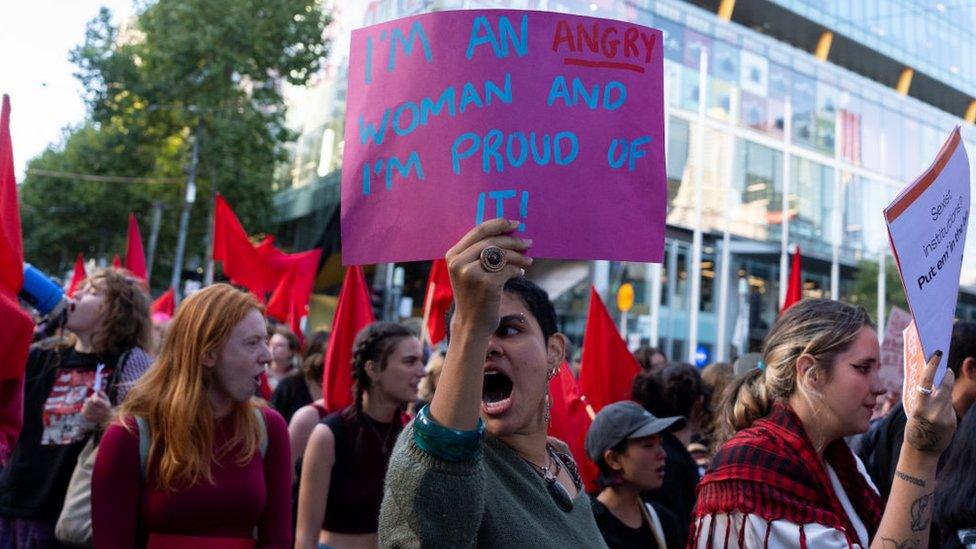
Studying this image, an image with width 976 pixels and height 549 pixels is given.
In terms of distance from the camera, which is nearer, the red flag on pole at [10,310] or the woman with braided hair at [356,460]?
the red flag on pole at [10,310]

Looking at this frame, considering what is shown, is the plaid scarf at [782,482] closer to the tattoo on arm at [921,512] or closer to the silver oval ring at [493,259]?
the tattoo on arm at [921,512]

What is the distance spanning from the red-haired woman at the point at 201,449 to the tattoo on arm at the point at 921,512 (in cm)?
184

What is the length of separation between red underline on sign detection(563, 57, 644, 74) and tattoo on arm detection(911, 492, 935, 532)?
1.23m

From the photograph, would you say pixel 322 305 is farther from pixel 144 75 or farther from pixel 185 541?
pixel 185 541

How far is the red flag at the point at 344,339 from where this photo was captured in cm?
577

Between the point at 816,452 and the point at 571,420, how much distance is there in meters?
2.62

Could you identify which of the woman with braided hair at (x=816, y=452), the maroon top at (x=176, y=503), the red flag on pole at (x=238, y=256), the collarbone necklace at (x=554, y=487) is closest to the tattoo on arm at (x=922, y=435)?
the woman with braided hair at (x=816, y=452)

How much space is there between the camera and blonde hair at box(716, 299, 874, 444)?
2822 mm

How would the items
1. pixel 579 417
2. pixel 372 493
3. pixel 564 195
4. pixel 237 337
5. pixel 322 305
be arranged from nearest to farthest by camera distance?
pixel 564 195 < pixel 237 337 < pixel 372 493 < pixel 579 417 < pixel 322 305

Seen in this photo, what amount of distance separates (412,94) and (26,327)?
4.68ft

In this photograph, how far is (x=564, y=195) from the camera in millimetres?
2152

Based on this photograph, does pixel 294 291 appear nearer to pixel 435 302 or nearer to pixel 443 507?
A: pixel 435 302

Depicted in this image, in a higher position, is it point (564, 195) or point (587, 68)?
point (587, 68)

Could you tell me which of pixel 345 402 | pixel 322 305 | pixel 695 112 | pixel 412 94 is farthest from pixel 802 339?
pixel 322 305
